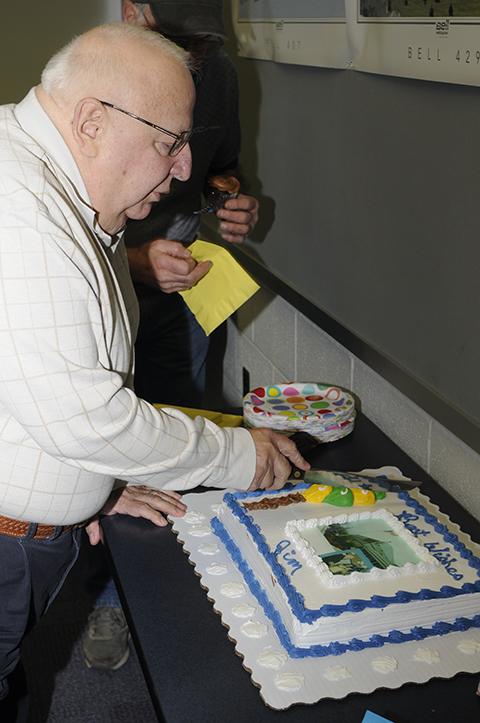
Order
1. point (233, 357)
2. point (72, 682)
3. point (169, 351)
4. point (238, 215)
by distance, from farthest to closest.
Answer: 1. point (233, 357)
2. point (169, 351)
3. point (72, 682)
4. point (238, 215)

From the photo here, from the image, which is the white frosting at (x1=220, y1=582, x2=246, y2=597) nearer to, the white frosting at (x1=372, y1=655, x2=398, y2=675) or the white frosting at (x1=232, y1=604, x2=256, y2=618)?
the white frosting at (x1=232, y1=604, x2=256, y2=618)

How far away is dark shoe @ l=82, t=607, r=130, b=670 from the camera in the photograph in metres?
2.40

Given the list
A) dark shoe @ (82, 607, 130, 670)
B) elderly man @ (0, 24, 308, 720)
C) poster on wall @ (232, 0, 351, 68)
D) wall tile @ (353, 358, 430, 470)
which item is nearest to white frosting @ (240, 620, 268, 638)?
elderly man @ (0, 24, 308, 720)

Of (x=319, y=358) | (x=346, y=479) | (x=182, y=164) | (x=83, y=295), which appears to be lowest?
(x=319, y=358)

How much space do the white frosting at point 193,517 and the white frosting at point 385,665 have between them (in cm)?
42

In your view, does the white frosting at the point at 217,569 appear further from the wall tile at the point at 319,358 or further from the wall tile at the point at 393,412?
the wall tile at the point at 319,358

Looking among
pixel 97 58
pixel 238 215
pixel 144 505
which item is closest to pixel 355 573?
pixel 144 505

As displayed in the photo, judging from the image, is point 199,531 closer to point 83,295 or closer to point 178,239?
point 83,295

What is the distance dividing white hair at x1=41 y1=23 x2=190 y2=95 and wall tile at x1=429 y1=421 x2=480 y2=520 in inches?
30.3

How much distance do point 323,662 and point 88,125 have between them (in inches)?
29.2

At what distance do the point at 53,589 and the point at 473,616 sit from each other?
0.70 metres

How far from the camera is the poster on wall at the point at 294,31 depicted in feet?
5.66

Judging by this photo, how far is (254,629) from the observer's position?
3.89 ft

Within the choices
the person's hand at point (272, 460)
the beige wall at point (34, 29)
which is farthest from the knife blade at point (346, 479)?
the beige wall at point (34, 29)
